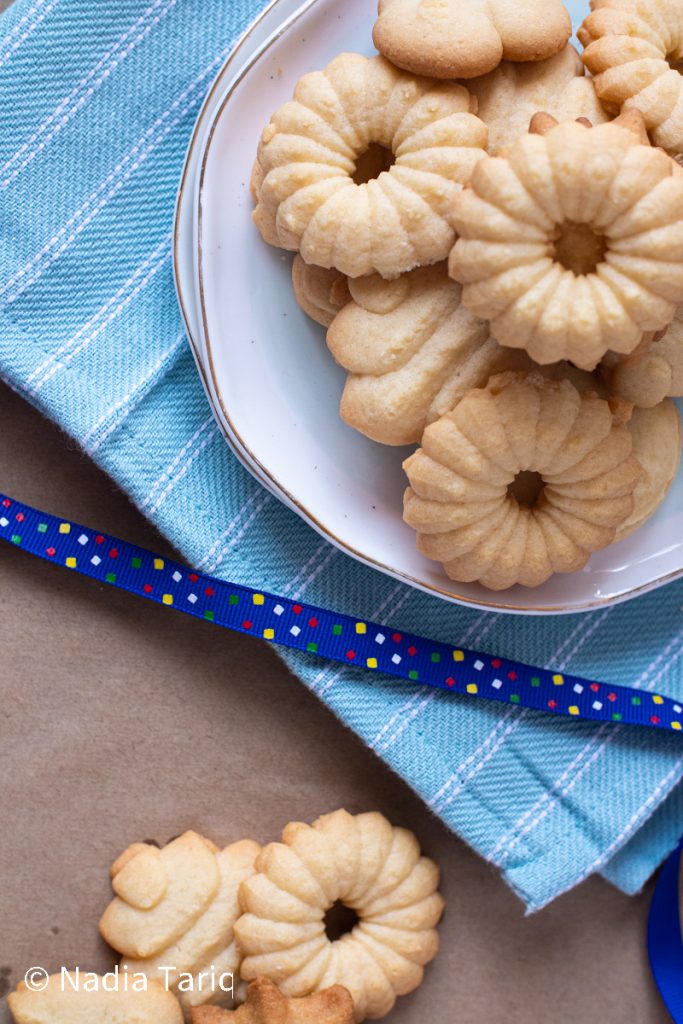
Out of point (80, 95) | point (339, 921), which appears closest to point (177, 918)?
point (339, 921)

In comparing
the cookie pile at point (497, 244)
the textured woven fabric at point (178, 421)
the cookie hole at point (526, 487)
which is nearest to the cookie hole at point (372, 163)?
the cookie pile at point (497, 244)

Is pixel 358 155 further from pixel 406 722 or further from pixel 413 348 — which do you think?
pixel 406 722

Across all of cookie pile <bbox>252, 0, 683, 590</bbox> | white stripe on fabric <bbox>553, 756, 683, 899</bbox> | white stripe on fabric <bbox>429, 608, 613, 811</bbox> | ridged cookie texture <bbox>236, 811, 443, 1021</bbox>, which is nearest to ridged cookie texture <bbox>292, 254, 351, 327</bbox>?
cookie pile <bbox>252, 0, 683, 590</bbox>

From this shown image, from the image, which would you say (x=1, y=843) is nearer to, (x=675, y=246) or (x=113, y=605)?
(x=113, y=605)

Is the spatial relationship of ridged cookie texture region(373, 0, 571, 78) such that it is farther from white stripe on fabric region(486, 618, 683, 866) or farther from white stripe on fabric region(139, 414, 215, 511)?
white stripe on fabric region(486, 618, 683, 866)

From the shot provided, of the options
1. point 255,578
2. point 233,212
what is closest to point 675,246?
point 233,212
